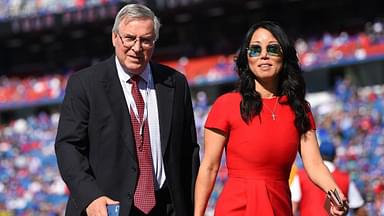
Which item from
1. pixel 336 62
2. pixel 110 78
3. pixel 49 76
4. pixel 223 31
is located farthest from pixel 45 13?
pixel 110 78

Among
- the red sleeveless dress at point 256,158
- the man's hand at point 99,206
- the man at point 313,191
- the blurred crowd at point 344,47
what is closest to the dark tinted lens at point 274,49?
the red sleeveless dress at point 256,158

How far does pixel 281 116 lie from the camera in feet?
12.1

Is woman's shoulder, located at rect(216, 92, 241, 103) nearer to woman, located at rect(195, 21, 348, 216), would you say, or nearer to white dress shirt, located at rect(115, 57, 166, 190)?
woman, located at rect(195, 21, 348, 216)

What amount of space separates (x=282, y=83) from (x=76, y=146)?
941mm

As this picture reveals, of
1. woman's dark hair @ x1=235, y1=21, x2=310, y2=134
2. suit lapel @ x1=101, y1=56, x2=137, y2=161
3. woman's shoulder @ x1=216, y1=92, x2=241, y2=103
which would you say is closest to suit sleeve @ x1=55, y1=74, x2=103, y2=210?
suit lapel @ x1=101, y1=56, x2=137, y2=161

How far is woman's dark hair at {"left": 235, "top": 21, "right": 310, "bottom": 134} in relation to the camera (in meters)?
3.65

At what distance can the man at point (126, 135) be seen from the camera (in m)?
3.57

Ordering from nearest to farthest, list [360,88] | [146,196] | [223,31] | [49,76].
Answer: [146,196] < [360,88] < [223,31] < [49,76]

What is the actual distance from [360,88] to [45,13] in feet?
40.9

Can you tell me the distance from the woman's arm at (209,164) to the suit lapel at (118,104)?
315mm

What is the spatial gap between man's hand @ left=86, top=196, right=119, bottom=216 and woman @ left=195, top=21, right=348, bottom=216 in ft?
1.40

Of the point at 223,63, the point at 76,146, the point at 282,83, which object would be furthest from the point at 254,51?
the point at 223,63

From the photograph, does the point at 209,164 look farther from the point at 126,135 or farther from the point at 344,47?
the point at 344,47

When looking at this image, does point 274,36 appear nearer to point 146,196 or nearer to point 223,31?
point 146,196
